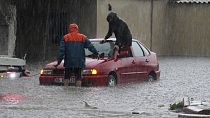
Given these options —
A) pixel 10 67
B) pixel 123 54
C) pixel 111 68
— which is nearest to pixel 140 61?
pixel 123 54

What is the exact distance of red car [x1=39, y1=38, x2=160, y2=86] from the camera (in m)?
16.8

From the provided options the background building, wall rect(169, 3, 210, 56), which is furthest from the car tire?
wall rect(169, 3, 210, 56)

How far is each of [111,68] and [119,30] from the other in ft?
5.17

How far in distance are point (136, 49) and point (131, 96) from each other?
167 inches

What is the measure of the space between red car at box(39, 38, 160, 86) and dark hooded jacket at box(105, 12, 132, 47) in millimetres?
238

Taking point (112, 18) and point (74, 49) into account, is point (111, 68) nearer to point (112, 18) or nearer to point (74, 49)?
point (74, 49)

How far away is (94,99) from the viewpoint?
14258 millimetres

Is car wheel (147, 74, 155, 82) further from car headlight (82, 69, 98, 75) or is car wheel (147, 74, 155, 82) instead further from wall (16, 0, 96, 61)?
wall (16, 0, 96, 61)

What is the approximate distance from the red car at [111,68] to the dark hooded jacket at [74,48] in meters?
0.53

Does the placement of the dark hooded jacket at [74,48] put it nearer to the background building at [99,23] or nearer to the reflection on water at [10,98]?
the reflection on water at [10,98]

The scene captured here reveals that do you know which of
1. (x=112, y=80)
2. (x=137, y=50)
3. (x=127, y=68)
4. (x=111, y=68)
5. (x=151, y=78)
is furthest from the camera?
(x=151, y=78)

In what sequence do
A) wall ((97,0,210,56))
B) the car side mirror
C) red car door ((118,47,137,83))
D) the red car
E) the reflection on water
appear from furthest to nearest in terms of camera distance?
1. wall ((97,0,210,56))
2. the car side mirror
3. red car door ((118,47,137,83))
4. the red car
5. the reflection on water

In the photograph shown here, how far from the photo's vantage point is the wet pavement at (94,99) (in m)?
12.0

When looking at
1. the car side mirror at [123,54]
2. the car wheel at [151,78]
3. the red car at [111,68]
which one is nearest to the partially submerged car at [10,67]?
the red car at [111,68]
